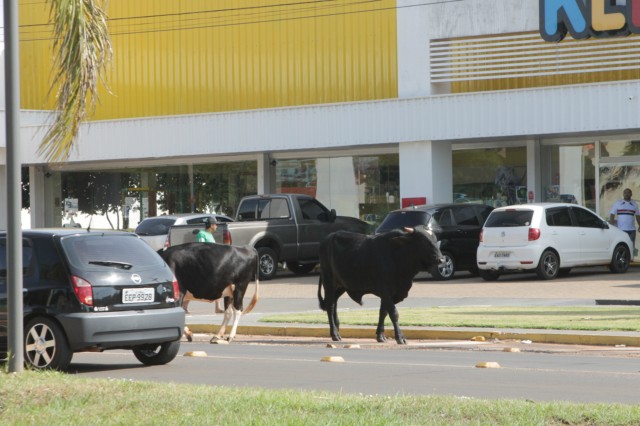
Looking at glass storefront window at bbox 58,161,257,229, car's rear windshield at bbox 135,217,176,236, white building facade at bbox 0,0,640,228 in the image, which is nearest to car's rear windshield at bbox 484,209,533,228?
white building facade at bbox 0,0,640,228

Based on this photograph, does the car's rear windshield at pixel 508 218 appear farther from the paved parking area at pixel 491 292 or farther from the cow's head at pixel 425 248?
the cow's head at pixel 425 248

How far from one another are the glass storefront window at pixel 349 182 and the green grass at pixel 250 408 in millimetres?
26887

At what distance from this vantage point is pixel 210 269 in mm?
18109

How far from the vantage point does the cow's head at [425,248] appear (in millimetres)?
17719

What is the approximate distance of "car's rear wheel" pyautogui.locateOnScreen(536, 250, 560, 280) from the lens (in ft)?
95.0

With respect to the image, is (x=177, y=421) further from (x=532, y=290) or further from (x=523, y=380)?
(x=532, y=290)

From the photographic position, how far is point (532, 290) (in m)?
26.8

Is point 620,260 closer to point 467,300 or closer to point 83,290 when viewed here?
point 467,300

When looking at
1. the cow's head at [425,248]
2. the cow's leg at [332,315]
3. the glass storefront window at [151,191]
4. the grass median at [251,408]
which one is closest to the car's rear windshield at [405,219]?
the glass storefront window at [151,191]

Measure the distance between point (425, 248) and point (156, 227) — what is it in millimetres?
15211

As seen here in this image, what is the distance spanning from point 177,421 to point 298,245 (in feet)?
79.1

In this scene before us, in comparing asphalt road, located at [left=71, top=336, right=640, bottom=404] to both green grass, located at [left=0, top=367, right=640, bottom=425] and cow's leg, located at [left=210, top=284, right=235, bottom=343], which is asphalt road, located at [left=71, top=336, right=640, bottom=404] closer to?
cow's leg, located at [left=210, top=284, right=235, bottom=343]

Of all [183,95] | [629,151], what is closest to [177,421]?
[629,151]

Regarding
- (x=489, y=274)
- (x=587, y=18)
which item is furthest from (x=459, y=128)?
(x=489, y=274)
